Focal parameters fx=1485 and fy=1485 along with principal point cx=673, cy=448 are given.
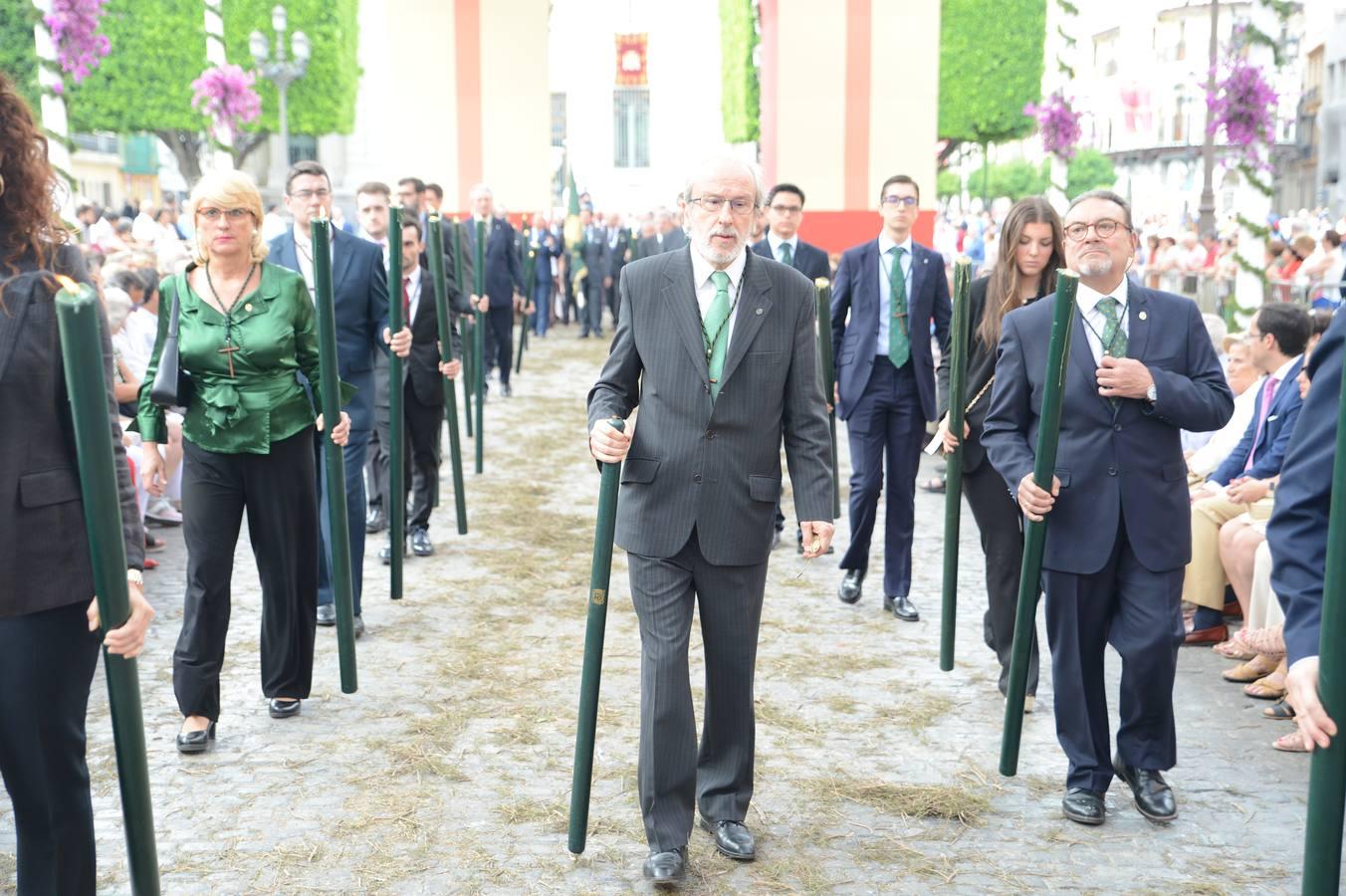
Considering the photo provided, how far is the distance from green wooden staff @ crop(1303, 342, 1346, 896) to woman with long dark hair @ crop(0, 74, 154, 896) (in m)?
2.41

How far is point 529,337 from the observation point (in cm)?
2517

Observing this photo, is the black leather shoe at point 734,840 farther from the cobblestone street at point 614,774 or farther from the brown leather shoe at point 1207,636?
the brown leather shoe at point 1207,636

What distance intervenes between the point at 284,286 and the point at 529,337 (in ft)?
63.3

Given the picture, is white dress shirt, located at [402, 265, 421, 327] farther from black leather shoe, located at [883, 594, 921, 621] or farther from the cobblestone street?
black leather shoe, located at [883, 594, 921, 621]

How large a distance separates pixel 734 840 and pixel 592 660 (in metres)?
0.77

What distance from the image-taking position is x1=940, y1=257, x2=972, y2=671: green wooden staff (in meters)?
6.05

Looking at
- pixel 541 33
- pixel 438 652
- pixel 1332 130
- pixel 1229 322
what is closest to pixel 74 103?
pixel 541 33

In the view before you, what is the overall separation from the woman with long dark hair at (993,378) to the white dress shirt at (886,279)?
1.24 meters

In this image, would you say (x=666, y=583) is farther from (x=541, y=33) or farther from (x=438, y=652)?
(x=541, y=33)

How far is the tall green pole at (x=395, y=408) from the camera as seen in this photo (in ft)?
22.3

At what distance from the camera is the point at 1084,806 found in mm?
5078

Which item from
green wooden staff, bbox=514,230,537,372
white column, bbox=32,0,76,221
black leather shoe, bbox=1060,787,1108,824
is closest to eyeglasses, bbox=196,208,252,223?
black leather shoe, bbox=1060,787,1108,824

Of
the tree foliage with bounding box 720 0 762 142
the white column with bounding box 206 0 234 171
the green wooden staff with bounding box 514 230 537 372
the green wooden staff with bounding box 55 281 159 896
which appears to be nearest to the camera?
the green wooden staff with bounding box 55 281 159 896

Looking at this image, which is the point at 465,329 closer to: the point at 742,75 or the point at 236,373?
the point at 236,373
